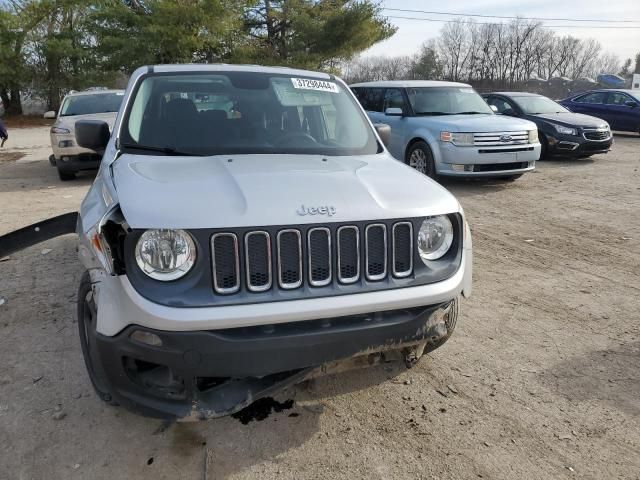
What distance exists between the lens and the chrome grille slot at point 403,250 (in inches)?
102

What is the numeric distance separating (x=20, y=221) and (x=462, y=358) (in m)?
6.32

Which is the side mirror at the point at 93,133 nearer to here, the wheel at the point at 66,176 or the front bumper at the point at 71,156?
the front bumper at the point at 71,156

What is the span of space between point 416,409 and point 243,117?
224 centimetres

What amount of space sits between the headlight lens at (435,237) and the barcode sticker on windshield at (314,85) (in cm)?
184

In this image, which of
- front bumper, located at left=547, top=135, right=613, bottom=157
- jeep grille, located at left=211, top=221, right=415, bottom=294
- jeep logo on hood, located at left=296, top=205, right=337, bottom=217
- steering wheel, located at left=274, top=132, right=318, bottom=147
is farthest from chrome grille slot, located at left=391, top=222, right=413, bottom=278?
front bumper, located at left=547, top=135, right=613, bottom=157

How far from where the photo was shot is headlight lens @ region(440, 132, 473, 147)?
28.6ft

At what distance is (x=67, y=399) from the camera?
309cm

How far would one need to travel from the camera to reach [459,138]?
8742mm

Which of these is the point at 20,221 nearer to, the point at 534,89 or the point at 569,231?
the point at 569,231

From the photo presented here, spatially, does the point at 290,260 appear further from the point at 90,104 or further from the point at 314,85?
the point at 90,104

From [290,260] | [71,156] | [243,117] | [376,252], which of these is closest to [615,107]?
[71,156]

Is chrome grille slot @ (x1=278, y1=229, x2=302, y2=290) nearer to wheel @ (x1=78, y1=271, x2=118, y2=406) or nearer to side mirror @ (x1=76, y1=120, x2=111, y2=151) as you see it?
wheel @ (x1=78, y1=271, x2=118, y2=406)

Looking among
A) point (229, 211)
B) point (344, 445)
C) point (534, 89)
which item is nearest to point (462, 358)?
point (344, 445)

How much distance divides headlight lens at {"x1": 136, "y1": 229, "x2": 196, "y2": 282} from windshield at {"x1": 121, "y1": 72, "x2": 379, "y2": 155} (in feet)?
3.66
